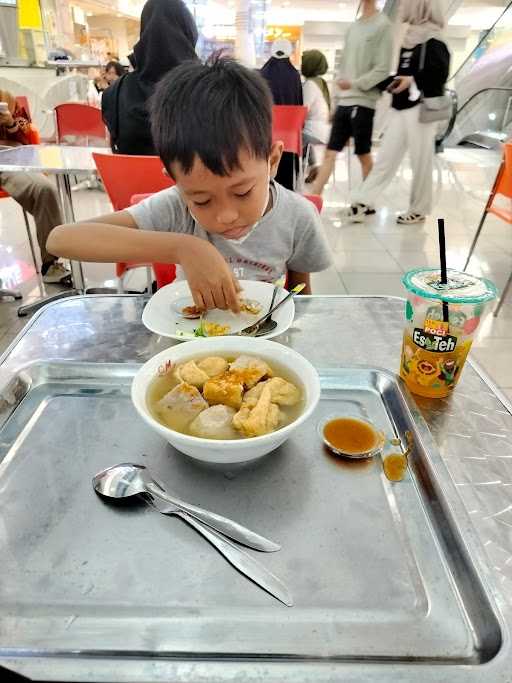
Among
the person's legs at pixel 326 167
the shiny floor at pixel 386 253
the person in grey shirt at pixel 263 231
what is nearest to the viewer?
the person in grey shirt at pixel 263 231

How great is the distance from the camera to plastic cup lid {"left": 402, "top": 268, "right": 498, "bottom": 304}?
704mm

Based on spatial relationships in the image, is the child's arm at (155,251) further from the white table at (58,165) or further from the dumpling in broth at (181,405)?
the white table at (58,165)

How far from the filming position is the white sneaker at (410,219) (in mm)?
4230

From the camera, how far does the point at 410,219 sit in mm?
4254

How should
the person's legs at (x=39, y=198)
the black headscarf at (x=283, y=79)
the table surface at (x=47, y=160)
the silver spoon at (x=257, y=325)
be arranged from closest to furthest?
the silver spoon at (x=257, y=325), the table surface at (x=47, y=160), the person's legs at (x=39, y=198), the black headscarf at (x=283, y=79)

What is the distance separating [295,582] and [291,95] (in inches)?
167

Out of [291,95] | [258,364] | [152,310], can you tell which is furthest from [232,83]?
[291,95]

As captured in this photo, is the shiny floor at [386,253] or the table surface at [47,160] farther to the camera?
the shiny floor at [386,253]

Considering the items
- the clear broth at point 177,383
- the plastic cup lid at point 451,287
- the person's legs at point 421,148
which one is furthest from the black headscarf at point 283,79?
the clear broth at point 177,383

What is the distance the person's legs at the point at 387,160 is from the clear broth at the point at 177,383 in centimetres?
379

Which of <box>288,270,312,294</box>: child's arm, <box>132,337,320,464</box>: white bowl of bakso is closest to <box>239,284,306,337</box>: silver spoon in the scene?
<box>132,337,320,464</box>: white bowl of bakso

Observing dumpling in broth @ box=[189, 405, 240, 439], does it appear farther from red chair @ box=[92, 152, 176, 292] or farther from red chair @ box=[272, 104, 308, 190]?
red chair @ box=[272, 104, 308, 190]

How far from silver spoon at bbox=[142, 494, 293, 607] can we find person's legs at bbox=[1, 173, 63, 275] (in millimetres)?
2783

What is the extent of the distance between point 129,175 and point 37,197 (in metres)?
1.43
